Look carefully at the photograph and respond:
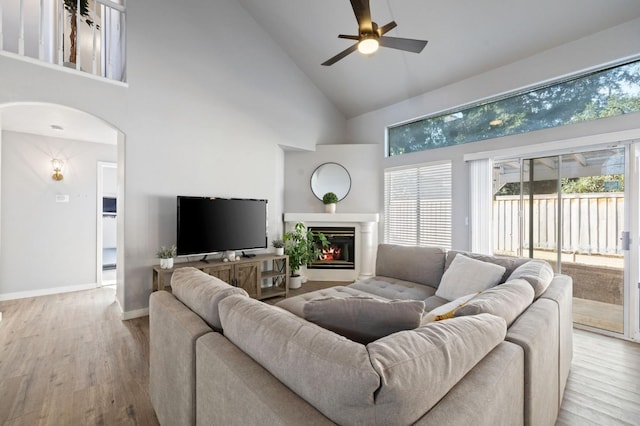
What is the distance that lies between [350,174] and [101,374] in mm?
4309

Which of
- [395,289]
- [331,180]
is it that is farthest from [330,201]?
[395,289]

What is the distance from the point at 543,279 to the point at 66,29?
5.49 metres

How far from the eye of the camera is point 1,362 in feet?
7.89

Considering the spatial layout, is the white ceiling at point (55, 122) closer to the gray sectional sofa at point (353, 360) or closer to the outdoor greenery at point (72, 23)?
the outdoor greenery at point (72, 23)

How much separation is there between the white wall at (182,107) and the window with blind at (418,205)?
193 cm

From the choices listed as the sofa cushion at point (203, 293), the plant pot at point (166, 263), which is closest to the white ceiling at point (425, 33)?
the sofa cushion at point (203, 293)

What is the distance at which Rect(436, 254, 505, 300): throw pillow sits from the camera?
7.97 feet

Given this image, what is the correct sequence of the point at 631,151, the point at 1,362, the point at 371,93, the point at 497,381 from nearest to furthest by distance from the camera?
the point at 497,381
the point at 1,362
the point at 631,151
the point at 371,93

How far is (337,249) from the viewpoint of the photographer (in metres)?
5.31

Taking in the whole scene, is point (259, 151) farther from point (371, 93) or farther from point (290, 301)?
point (290, 301)

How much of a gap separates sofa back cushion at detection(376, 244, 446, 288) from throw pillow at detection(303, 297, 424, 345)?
2.03 metres

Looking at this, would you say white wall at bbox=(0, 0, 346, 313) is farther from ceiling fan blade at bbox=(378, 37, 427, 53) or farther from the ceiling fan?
ceiling fan blade at bbox=(378, 37, 427, 53)

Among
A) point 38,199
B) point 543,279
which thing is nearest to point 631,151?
point 543,279

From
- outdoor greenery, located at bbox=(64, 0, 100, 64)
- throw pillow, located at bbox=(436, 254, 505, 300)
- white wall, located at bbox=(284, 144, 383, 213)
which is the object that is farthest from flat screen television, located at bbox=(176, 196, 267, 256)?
throw pillow, located at bbox=(436, 254, 505, 300)
